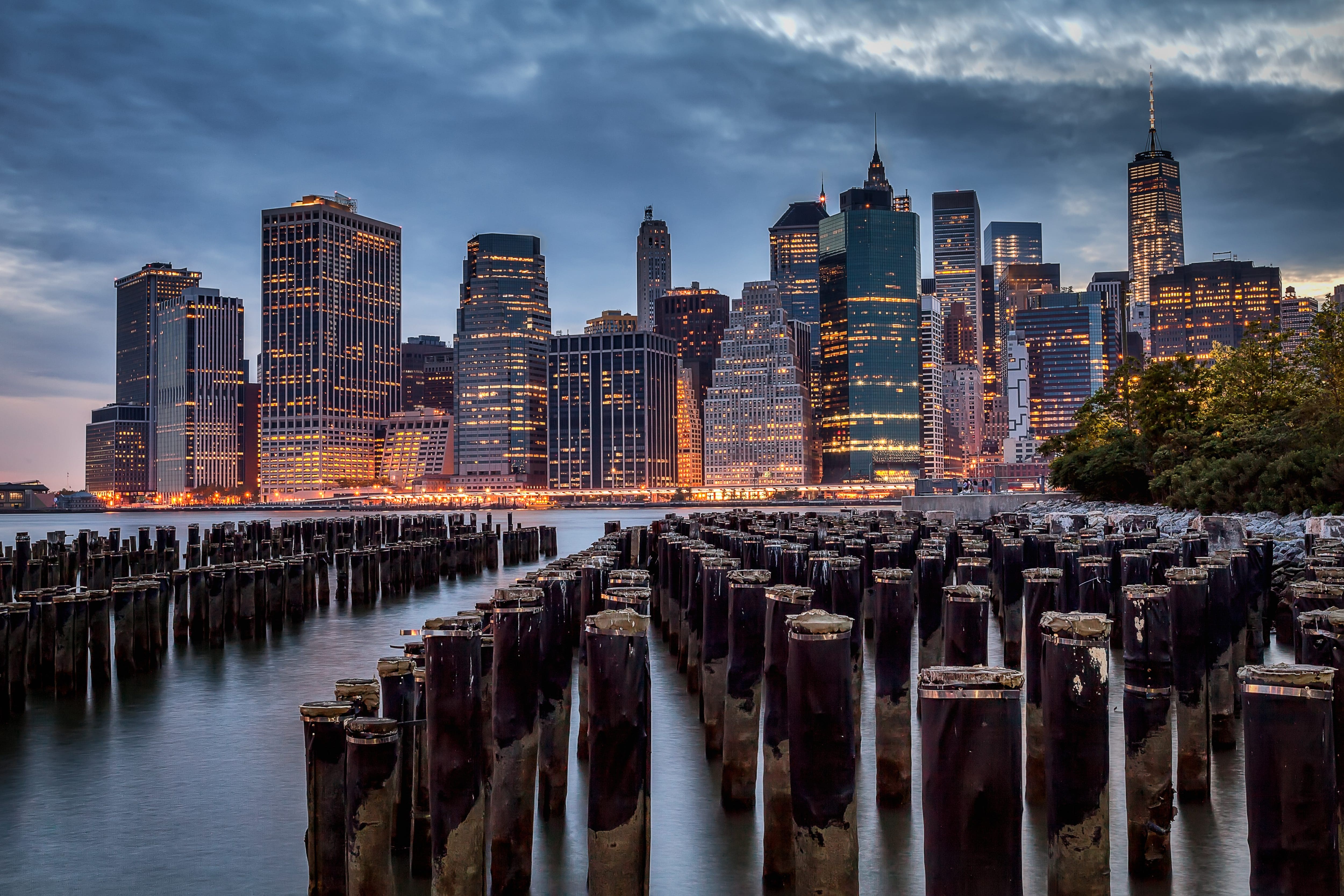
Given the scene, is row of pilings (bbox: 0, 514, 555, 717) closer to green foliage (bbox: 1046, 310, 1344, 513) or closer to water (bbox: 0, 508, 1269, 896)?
water (bbox: 0, 508, 1269, 896)

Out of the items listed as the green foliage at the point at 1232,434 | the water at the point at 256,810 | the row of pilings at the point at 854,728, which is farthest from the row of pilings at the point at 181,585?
the green foliage at the point at 1232,434

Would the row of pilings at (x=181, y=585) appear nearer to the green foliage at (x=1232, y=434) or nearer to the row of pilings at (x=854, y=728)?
the row of pilings at (x=854, y=728)

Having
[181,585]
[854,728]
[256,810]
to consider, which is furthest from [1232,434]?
[256,810]

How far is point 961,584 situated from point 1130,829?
2.84 metres

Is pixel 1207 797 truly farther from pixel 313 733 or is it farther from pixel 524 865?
pixel 313 733

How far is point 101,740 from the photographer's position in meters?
15.8

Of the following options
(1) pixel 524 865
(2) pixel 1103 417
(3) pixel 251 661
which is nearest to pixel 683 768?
(1) pixel 524 865

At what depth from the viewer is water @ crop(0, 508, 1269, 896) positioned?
32.1ft

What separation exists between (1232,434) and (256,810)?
149ft

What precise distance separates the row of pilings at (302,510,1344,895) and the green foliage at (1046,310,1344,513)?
72.0 feet

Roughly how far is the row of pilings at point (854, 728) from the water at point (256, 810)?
49cm

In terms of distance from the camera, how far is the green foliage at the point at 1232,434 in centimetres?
3319

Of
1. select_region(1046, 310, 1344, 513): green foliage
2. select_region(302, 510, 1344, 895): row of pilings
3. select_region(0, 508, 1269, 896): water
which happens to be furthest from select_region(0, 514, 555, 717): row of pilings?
select_region(1046, 310, 1344, 513): green foliage

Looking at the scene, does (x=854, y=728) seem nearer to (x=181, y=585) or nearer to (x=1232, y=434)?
(x=181, y=585)
